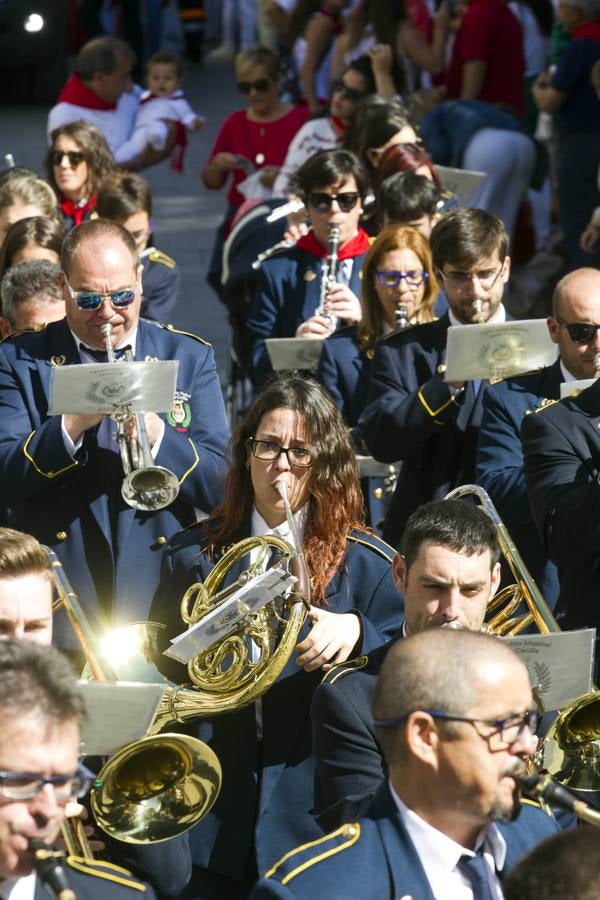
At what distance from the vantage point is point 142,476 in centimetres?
505

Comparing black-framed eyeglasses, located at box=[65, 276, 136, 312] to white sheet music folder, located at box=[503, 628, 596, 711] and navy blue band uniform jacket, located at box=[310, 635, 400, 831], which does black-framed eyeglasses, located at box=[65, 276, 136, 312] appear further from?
white sheet music folder, located at box=[503, 628, 596, 711]

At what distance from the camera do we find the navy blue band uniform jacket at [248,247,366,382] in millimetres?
7363

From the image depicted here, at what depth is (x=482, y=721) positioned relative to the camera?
3.20 metres

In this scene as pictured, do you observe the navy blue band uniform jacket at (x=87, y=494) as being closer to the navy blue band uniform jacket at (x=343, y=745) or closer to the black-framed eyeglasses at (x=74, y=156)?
the navy blue band uniform jacket at (x=343, y=745)

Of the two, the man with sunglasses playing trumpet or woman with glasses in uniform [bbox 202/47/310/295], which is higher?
the man with sunglasses playing trumpet

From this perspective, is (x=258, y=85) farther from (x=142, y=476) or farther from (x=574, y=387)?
(x=142, y=476)

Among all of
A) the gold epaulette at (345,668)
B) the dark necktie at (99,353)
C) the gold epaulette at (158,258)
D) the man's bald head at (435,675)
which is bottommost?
the gold epaulette at (158,258)

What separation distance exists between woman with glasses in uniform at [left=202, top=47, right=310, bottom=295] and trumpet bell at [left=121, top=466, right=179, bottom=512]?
16.9 feet

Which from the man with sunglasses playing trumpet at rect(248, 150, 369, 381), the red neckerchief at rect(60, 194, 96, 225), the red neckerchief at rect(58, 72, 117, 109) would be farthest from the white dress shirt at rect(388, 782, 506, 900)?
the red neckerchief at rect(58, 72, 117, 109)

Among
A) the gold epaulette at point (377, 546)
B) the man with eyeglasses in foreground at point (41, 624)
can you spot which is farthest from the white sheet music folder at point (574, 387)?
the man with eyeglasses in foreground at point (41, 624)

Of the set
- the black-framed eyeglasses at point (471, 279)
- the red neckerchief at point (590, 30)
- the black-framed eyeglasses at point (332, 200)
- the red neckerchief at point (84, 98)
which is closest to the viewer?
the black-framed eyeglasses at point (471, 279)

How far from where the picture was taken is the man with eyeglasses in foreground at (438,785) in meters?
3.21

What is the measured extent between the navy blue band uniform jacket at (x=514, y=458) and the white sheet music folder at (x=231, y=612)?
1.38 meters

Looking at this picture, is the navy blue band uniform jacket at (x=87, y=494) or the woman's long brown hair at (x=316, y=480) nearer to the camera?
the woman's long brown hair at (x=316, y=480)
